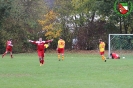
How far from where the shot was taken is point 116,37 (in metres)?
44.2

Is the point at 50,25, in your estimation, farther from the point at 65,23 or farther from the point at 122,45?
the point at 122,45

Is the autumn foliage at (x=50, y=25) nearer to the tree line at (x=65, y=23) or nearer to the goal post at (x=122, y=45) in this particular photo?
the tree line at (x=65, y=23)

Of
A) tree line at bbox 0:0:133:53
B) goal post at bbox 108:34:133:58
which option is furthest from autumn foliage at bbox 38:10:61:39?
goal post at bbox 108:34:133:58

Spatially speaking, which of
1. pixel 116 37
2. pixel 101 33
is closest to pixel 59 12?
pixel 101 33

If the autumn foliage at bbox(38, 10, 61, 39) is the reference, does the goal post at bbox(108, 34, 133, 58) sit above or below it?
below

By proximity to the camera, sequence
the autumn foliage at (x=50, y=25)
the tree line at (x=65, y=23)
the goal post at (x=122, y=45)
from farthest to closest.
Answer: the autumn foliage at (x=50, y=25) < the tree line at (x=65, y=23) < the goal post at (x=122, y=45)

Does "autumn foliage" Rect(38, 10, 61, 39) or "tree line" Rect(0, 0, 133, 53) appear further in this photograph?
"autumn foliage" Rect(38, 10, 61, 39)

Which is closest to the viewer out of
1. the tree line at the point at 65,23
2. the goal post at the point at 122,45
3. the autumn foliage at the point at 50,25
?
the goal post at the point at 122,45

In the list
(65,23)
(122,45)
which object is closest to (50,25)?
(65,23)

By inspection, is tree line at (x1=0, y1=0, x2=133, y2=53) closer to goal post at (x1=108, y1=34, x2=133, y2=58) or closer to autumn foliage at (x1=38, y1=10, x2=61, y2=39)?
autumn foliage at (x1=38, y1=10, x2=61, y2=39)

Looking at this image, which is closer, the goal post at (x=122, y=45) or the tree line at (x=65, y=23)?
the goal post at (x=122, y=45)

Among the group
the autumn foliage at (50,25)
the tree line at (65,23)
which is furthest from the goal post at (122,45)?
the autumn foliage at (50,25)

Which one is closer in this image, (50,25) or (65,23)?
(50,25)

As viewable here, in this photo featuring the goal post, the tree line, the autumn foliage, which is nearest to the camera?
the goal post
